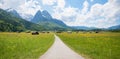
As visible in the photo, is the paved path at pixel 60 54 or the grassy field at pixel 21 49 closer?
the paved path at pixel 60 54

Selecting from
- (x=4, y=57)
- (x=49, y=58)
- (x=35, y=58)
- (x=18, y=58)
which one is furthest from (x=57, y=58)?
(x=4, y=57)

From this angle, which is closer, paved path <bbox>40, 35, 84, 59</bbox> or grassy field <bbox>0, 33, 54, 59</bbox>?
paved path <bbox>40, 35, 84, 59</bbox>

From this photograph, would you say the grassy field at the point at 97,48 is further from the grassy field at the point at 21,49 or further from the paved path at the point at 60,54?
the grassy field at the point at 21,49

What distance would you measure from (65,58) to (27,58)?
151 inches

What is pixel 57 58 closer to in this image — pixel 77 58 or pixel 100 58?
pixel 77 58

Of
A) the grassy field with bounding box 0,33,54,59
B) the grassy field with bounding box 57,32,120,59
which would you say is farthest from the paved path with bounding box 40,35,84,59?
the grassy field with bounding box 57,32,120,59

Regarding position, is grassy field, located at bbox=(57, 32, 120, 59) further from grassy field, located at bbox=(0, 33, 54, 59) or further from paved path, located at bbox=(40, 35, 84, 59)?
grassy field, located at bbox=(0, 33, 54, 59)

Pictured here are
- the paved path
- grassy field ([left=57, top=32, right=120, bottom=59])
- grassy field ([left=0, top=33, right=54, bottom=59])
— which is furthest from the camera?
grassy field ([left=57, top=32, right=120, bottom=59])

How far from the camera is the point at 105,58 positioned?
21.9m

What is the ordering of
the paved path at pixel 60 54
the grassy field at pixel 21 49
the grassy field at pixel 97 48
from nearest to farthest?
the paved path at pixel 60 54 → the grassy field at pixel 21 49 → the grassy field at pixel 97 48

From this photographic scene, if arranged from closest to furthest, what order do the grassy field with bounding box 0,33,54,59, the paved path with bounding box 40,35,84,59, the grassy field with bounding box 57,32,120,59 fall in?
the paved path with bounding box 40,35,84,59
the grassy field with bounding box 0,33,54,59
the grassy field with bounding box 57,32,120,59

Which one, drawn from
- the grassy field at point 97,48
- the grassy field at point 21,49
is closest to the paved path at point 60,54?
the grassy field at point 21,49

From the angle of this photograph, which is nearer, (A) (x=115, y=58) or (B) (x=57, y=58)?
Answer: (B) (x=57, y=58)

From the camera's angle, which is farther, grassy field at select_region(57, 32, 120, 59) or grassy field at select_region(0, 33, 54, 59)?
grassy field at select_region(57, 32, 120, 59)
